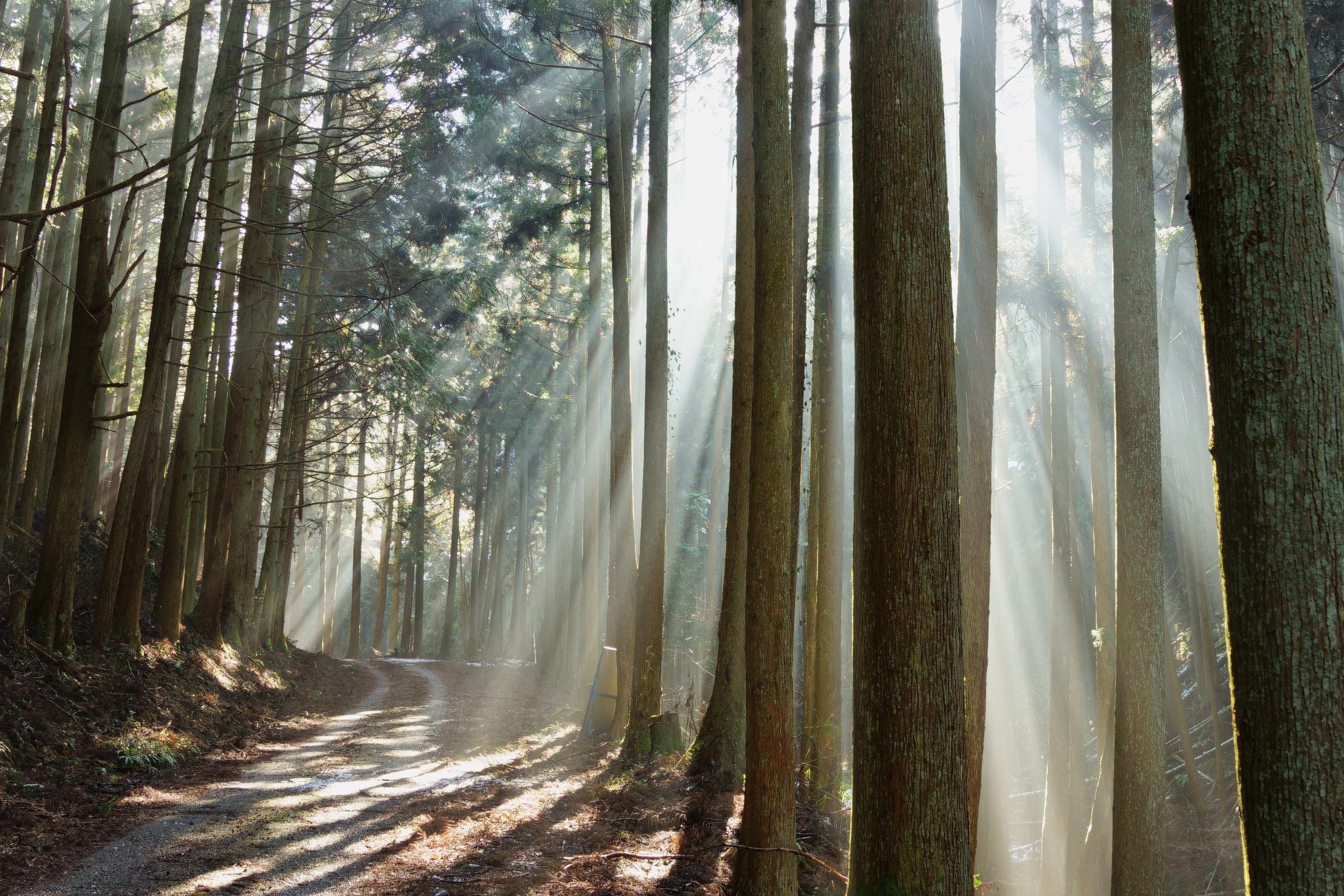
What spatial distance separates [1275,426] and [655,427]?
27.1ft

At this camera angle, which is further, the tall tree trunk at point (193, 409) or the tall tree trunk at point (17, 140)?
the tall tree trunk at point (193, 409)

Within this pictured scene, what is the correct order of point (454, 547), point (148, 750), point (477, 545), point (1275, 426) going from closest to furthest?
point (1275, 426) < point (148, 750) < point (454, 547) < point (477, 545)

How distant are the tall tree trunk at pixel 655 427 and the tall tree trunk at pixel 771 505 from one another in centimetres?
457

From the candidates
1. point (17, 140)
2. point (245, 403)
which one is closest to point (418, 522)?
point (245, 403)

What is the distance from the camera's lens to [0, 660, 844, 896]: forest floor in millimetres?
5027

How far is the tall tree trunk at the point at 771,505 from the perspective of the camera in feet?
17.8

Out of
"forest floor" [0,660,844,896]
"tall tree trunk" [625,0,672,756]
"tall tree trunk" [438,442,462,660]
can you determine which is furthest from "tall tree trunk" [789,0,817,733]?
"tall tree trunk" [438,442,462,660]

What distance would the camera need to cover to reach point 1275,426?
285 centimetres

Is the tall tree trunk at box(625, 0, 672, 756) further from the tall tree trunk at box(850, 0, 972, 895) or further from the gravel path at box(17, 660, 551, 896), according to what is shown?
the tall tree trunk at box(850, 0, 972, 895)

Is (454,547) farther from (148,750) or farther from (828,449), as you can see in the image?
(148,750)

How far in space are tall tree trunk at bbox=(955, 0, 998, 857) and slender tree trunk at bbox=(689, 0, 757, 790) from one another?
215 cm

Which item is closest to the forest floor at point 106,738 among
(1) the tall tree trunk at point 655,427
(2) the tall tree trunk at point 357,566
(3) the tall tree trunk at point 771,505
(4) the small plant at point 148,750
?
(4) the small plant at point 148,750

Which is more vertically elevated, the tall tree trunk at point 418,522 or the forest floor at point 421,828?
the tall tree trunk at point 418,522

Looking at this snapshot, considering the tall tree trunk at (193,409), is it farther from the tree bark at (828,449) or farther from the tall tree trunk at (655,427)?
the tree bark at (828,449)
